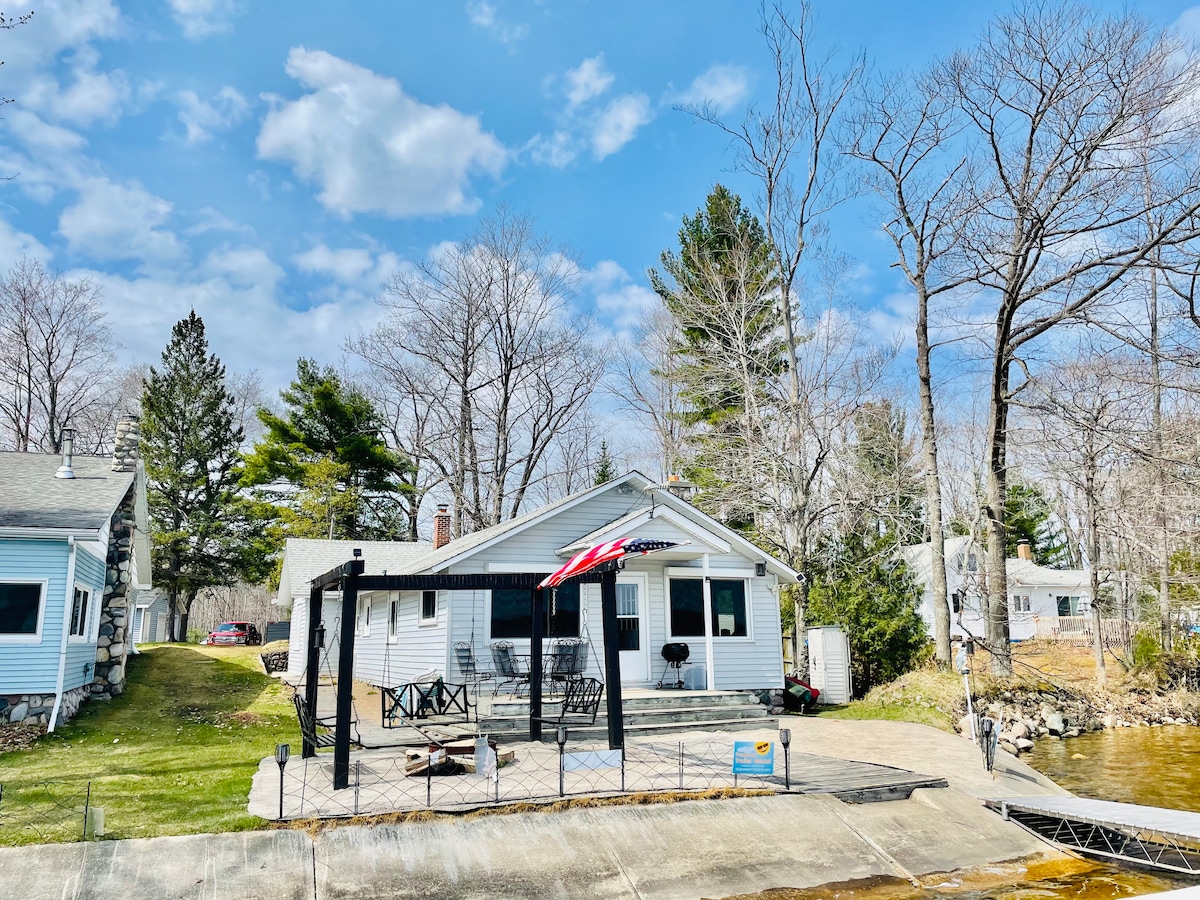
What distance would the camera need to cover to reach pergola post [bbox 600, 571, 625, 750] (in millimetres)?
9992

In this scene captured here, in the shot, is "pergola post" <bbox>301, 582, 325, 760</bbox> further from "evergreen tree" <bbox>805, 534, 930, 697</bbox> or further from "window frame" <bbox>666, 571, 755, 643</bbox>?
"evergreen tree" <bbox>805, 534, 930, 697</bbox>

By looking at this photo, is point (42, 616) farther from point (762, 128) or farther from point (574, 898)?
point (762, 128)

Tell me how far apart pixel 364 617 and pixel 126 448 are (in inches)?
298

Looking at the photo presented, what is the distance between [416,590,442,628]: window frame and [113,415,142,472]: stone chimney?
23.6 ft

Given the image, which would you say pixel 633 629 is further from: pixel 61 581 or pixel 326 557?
pixel 326 557

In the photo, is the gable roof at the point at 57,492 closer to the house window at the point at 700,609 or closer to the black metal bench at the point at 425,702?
the black metal bench at the point at 425,702

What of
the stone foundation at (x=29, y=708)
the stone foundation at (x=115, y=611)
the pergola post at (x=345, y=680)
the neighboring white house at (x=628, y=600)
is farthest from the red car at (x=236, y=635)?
the pergola post at (x=345, y=680)

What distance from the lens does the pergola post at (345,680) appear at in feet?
29.3

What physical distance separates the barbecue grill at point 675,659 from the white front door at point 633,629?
14.3 inches

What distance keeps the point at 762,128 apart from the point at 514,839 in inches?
776

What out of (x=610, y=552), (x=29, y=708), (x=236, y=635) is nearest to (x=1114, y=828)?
(x=610, y=552)

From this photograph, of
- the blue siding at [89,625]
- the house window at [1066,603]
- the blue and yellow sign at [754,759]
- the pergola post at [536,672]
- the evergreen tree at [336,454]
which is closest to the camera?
the blue and yellow sign at [754,759]

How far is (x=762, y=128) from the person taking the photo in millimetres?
22344

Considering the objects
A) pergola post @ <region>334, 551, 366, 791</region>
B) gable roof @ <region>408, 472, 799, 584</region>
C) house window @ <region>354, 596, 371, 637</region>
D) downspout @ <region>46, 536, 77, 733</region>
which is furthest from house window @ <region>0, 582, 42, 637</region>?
house window @ <region>354, 596, 371, 637</region>
